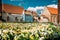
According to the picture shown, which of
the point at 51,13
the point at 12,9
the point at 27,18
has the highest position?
the point at 12,9

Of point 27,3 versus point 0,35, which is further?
point 27,3

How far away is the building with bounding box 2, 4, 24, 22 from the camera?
6047 millimetres

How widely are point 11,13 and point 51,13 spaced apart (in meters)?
1.26

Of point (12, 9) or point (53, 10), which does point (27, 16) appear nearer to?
point (12, 9)

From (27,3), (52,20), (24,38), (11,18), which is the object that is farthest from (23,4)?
(24,38)

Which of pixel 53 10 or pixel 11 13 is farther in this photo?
pixel 11 13

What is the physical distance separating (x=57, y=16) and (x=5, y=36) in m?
3.64

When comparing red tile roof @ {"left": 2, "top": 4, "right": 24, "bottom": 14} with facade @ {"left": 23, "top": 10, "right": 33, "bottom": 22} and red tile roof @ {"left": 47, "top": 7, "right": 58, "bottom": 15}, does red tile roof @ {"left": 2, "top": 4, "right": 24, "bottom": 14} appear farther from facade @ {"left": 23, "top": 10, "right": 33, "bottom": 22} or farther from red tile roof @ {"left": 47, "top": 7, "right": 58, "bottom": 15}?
red tile roof @ {"left": 47, "top": 7, "right": 58, "bottom": 15}

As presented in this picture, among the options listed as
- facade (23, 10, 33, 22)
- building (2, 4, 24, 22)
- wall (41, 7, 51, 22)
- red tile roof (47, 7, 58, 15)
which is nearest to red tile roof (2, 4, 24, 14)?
building (2, 4, 24, 22)

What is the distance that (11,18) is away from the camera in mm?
6098

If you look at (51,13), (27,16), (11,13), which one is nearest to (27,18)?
(27,16)

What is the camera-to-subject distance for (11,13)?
6078 mm

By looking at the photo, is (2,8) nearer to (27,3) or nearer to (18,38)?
(27,3)

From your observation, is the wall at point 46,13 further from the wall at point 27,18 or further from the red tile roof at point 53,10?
the wall at point 27,18
